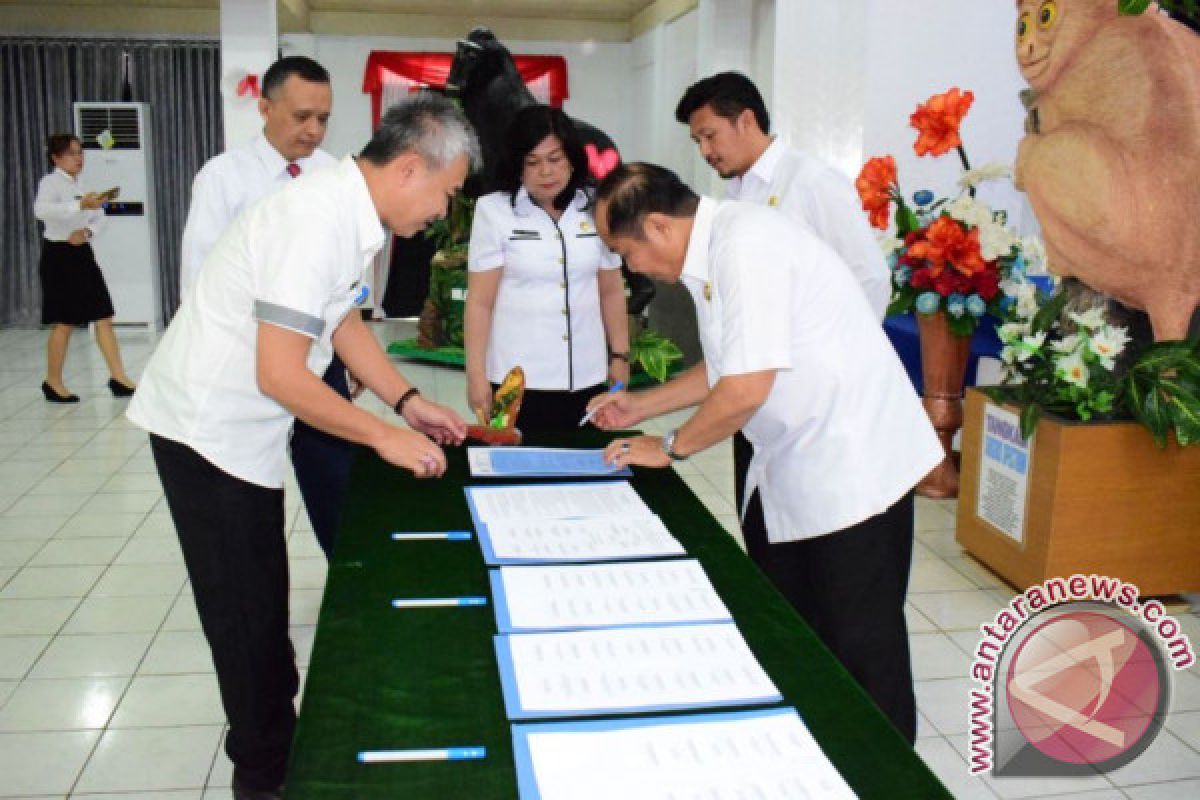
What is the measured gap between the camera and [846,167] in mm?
5738

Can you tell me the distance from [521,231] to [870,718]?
198cm

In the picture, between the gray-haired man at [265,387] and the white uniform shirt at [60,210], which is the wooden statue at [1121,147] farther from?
the white uniform shirt at [60,210]

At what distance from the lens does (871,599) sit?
2.10m

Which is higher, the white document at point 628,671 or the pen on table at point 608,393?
the pen on table at point 608,393

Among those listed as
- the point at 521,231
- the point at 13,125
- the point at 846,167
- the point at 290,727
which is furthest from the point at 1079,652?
the point at 13,125

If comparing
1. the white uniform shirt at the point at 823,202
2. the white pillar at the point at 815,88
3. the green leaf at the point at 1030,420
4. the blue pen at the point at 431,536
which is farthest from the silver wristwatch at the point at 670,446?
the white pillar at the point at 815,88

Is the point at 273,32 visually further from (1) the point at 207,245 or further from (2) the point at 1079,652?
(2) the point at 1079,652

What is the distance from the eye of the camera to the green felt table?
120 cm

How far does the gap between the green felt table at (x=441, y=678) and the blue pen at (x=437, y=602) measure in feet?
0.06

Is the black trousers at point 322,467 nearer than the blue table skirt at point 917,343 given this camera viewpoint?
Yes

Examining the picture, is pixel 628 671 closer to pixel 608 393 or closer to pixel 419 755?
pixel 419 755

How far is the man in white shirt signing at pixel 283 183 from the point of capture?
9.71ft

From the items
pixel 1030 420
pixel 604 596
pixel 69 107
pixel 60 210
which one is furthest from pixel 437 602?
pixel 69 107

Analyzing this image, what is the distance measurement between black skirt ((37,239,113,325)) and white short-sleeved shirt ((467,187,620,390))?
4557mm
